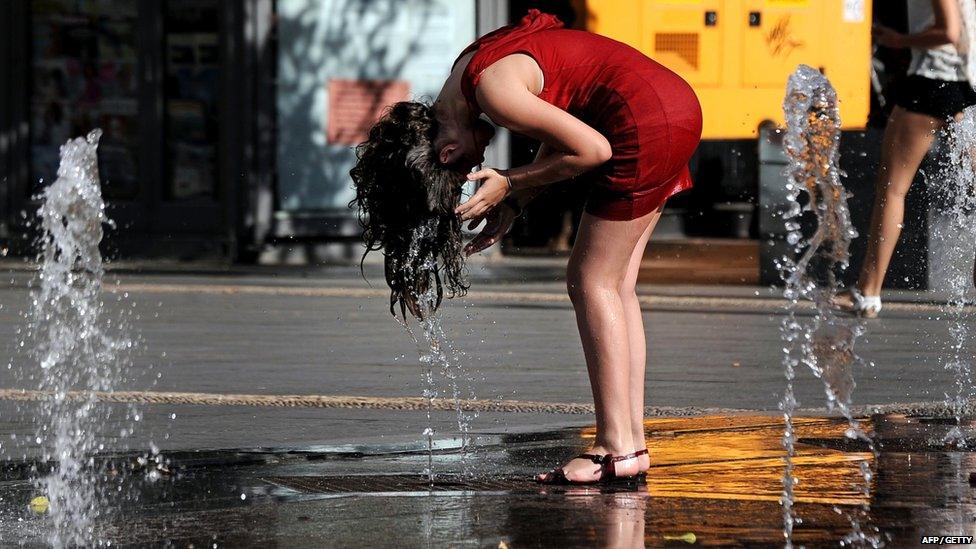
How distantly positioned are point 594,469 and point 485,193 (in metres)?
0.82

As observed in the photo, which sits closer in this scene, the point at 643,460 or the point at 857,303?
the point at 643,460

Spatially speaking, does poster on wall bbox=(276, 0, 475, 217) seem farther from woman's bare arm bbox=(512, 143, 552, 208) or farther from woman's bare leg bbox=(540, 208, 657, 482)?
woman's bare leg bbox=(540, 208, 657, 482)

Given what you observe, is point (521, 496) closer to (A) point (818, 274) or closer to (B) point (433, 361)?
(B) point (433, 361)

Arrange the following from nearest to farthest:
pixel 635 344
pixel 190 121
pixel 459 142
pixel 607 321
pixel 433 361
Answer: pixel 459 142 → pixel 607 321 → pixel 635 344 → pixel 433 361 → pixel 190 121

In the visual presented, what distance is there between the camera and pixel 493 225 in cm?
511

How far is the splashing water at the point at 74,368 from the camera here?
15.6ft

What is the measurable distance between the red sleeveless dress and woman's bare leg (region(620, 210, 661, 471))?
0.58ft

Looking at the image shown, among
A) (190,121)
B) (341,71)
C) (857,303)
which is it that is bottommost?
(857,303)

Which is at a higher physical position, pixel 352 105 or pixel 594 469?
pixel 352 105

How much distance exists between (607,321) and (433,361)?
10.9 ft

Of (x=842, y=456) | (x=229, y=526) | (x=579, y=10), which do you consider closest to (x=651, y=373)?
(x=842, y=456)

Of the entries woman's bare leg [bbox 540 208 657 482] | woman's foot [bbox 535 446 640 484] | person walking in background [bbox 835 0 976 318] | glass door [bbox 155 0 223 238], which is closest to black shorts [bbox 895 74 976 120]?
person walking in background [bbox 835 0 976 318]

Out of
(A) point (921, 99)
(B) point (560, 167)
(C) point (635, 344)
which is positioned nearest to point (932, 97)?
(A) point (921, 99)

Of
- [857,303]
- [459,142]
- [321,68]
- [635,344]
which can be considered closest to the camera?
[459,142]
